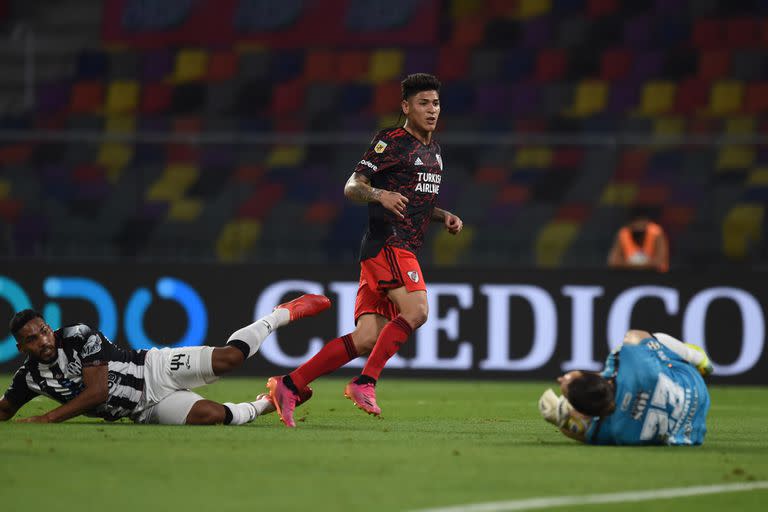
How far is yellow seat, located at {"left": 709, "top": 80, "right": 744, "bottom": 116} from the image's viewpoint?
17266 mm

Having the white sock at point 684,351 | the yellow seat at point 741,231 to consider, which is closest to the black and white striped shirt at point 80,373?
the white sock at point 684,351

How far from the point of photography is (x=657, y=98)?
57.1 ft

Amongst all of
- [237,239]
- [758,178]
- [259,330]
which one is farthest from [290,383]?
[758,178]

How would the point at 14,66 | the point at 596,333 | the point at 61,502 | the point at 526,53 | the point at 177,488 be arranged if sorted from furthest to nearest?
the point at 14,66
the point at 526,53
the point at 596,333
the point at 177,488
the point at 61,502

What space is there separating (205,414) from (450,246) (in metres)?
6.35

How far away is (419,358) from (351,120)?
480cm

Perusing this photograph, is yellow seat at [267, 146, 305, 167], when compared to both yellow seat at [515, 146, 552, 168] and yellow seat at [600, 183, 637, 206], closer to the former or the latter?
yellow seat at [515, 146, 552, 168]

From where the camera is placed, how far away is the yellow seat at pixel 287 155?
14102 mm

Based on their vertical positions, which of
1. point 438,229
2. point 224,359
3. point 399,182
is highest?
point 399,182

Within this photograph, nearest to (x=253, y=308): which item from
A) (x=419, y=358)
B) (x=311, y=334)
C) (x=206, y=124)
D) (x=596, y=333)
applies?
(x=311, y=334)

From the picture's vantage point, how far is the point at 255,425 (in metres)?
7.93

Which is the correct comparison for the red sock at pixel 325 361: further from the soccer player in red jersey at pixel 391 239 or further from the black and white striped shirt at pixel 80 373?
the black and white striped shirt at pixel 80 373

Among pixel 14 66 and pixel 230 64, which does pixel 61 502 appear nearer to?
pixel 230 64

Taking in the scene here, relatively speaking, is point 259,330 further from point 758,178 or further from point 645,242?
point 758,178
